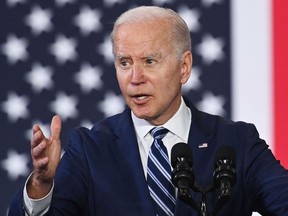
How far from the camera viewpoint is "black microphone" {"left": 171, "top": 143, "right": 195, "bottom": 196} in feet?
5.79

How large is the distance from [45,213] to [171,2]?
4.59 feet

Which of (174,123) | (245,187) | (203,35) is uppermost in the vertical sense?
(203,35)

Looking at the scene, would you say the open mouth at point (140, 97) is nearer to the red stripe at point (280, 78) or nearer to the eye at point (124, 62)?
the eye at point (124, 62)

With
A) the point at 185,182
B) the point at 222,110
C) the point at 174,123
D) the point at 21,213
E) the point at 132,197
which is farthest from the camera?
the point at 222,110

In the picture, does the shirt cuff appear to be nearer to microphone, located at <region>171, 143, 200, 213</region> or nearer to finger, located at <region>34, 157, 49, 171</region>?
finger, located at <region>34, 157, 49, 171</region>

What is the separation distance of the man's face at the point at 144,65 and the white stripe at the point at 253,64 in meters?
0.85

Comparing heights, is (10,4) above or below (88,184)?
above

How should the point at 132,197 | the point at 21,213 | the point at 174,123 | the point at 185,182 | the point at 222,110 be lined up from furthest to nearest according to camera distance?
the point at 222,110
the point at 174,123
the point at 132,197
the point at 21,213
the point at 185,182

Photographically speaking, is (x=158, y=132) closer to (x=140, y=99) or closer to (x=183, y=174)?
(x=140, y=99)

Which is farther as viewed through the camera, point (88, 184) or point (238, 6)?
point (238, 6)

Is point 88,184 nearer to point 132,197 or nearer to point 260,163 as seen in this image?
point 132,197

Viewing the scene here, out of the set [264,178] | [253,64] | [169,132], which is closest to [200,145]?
[169,132]

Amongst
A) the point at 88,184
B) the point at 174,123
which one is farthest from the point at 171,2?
the point at 88,184

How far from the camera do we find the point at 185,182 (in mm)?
1774
